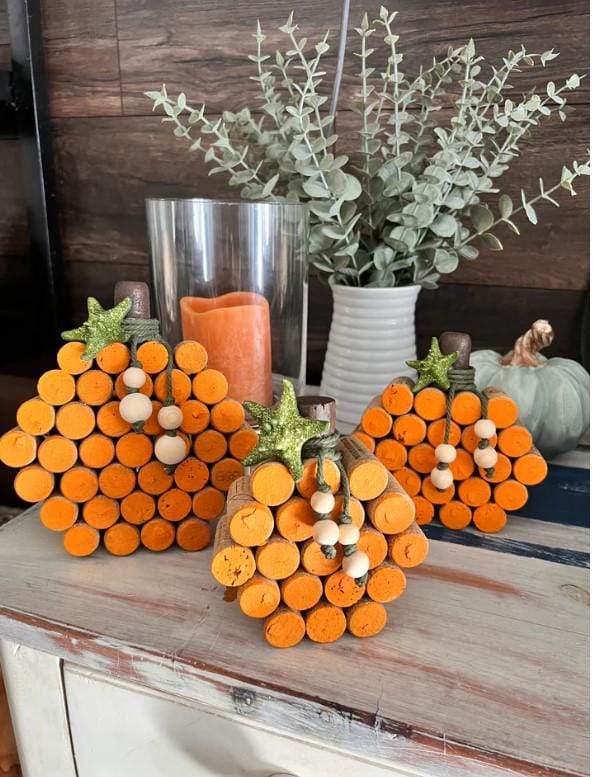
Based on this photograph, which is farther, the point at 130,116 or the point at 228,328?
the point at 130,116

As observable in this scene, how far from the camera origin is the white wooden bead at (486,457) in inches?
23.8

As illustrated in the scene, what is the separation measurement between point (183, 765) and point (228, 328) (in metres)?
0.39

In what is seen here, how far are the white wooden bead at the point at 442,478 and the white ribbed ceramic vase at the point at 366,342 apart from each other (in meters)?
0.22

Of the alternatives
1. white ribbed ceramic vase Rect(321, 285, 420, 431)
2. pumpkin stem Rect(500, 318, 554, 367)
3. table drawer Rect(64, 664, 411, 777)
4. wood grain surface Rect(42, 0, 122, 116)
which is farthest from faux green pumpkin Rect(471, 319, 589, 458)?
wood grain surface Rect(42, 0, 122, 116)

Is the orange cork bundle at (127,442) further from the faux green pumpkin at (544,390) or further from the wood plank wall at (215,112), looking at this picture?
the wood plank wall at (215,112)

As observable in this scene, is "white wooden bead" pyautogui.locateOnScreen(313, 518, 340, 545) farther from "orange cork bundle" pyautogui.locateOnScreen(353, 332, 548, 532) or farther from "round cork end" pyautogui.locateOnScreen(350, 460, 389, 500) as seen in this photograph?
"orange cork bundle" pyautogui.locateOnScreen(353, 332, 548, 532)

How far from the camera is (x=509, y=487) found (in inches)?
24.6

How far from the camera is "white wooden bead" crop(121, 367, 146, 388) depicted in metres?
0.56

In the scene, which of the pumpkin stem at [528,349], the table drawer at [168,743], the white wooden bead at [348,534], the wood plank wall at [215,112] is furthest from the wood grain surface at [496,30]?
the table drawer at [168,743]

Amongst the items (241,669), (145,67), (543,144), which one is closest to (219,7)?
(145,67)

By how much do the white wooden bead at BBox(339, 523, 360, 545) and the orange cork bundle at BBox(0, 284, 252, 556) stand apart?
6.5 inches

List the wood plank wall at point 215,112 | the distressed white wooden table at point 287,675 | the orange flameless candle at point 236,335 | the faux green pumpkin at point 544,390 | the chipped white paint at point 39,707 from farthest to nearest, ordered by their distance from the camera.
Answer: the wood plank wall at point 215,112, the faux green pumpkin at point 544,390, the orange flameless candle at point 236,335, the chipped white paint at point 39,707, the distressed white wooden table at point 287,675

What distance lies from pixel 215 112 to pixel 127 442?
0.68 m

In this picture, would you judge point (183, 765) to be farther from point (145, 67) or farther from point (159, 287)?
point (145, 67)
